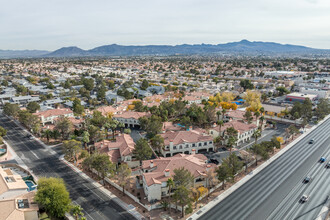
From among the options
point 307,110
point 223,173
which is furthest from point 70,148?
point 307,110

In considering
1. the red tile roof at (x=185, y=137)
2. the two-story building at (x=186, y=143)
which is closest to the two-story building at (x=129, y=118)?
the red tile roof at (x=185, y=137)

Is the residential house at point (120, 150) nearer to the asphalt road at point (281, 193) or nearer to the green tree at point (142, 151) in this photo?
the green tree at point (142, 151)

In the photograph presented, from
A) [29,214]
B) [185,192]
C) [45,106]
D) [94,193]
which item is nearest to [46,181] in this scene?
[29,214]

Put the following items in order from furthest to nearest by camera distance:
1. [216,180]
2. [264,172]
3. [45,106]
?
[45,106], [264,172], [216,180]

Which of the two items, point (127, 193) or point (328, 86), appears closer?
point (127, 193)

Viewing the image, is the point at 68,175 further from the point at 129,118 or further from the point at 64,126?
the point at 129,118

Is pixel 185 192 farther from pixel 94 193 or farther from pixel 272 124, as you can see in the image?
pixel 272 124

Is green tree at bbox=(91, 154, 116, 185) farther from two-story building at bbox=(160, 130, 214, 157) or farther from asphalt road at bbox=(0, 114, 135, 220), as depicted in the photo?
two-story building at bbox=(160, 130, 214, 157)

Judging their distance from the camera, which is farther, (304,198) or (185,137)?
(185,137)
